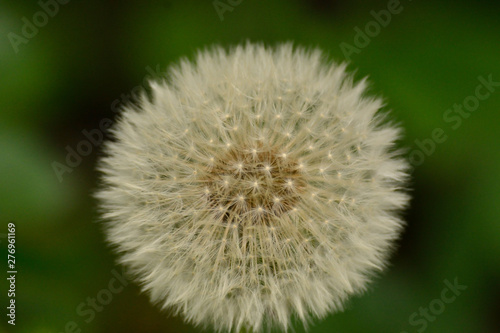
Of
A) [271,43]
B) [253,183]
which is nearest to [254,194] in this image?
[253,183]

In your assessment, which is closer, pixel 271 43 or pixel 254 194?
pixel 254 194

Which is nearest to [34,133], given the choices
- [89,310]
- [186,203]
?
[89,310]

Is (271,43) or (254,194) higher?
(271,43)

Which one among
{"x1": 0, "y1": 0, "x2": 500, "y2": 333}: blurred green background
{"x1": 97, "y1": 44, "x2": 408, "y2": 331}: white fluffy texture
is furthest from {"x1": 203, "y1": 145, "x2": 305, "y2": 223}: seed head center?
{"x1": 0, "y1": 0, "x2": 500, "y2": 333}: blurred green background

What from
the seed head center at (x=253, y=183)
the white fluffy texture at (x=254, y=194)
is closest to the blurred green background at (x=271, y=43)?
the white fluffy texture at (x=254, y=194)

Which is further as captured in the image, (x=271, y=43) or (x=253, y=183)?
(x=271, y=43)

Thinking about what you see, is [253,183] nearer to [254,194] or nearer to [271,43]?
[254,194]

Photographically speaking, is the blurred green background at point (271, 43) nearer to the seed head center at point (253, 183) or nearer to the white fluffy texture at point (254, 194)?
the white fluffy texture at point (254, 194)

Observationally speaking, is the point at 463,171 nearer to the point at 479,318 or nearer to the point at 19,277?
the point at 479,318
